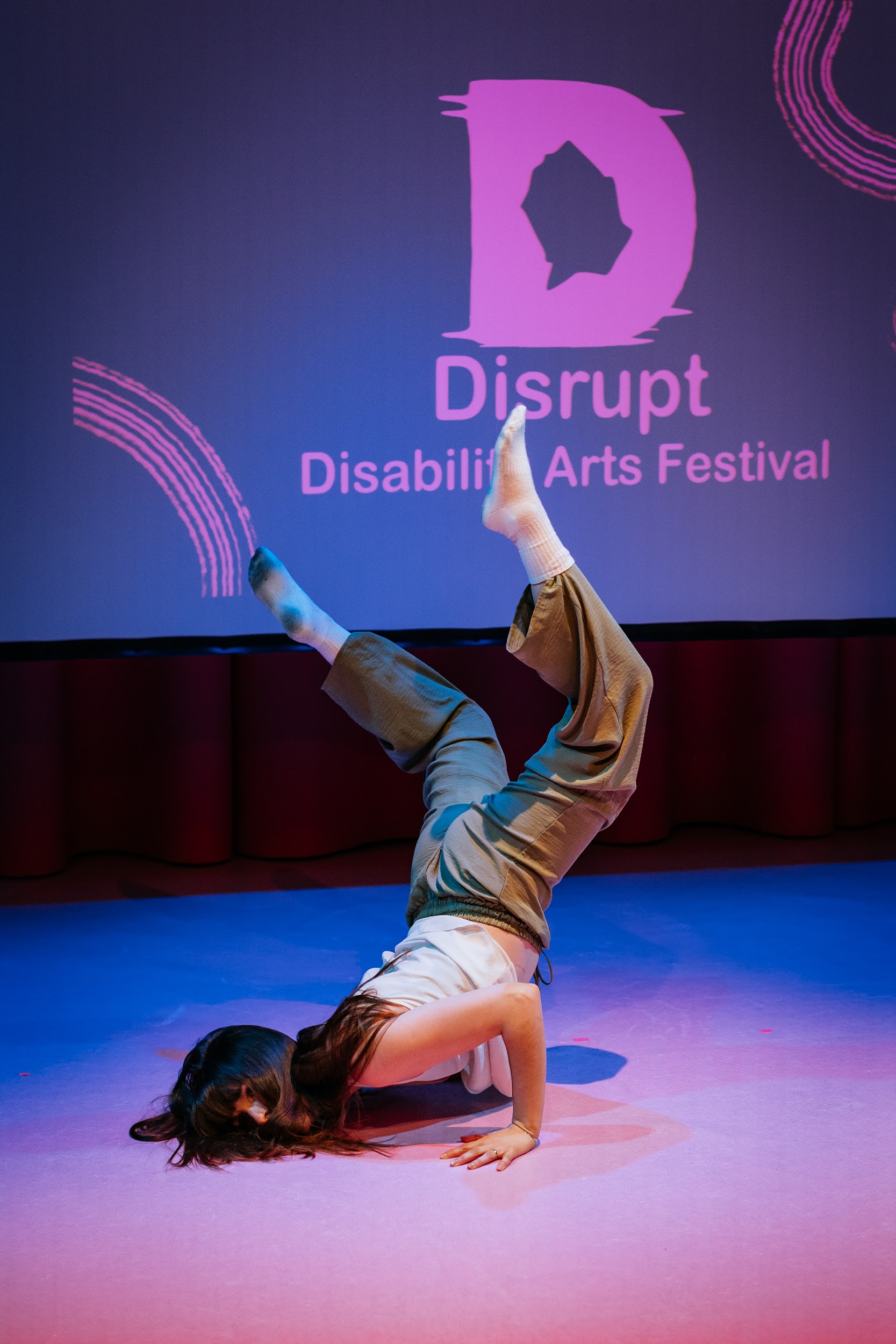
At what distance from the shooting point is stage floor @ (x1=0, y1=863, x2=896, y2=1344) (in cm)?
165

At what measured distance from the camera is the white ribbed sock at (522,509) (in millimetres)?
2158

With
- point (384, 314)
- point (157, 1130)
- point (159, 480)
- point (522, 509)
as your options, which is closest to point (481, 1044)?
point (157, 1130)

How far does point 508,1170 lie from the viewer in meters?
2.01

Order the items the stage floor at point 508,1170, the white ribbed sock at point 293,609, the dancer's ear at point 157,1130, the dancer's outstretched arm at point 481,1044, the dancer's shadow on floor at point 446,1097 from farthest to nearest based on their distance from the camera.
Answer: the white ribbed sock at point 293,609
the dancer's shadow on floor at point 446,1097
the dancer's ear at point 157,1130
the dancer's outstretched arm at point 481,1044
the stage floor at point 508,1170

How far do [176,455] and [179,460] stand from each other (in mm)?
13

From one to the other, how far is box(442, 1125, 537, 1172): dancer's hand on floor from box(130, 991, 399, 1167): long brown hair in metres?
0.14

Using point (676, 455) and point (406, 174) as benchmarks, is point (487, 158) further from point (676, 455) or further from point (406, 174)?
point (676, 455)

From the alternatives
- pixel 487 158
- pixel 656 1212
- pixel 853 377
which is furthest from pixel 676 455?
pixel 656 1212

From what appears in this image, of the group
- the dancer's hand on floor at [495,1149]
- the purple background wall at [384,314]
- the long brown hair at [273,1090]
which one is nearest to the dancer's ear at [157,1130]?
the long brown hair at [273,1090]

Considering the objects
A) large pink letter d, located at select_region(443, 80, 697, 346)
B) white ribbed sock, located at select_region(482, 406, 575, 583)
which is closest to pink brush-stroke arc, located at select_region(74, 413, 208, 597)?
large pink letter d, located at select_region(443, 80, 697, 346)

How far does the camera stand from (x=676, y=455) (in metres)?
3.62

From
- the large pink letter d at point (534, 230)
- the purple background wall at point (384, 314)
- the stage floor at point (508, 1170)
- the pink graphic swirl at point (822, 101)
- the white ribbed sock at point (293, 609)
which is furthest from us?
the pink graphic swirl at point (822, 101)

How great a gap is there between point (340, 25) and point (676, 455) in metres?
1.36

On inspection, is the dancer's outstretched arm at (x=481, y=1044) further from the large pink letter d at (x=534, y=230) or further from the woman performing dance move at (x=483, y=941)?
the large pink letter d at (x=534, y=230)
